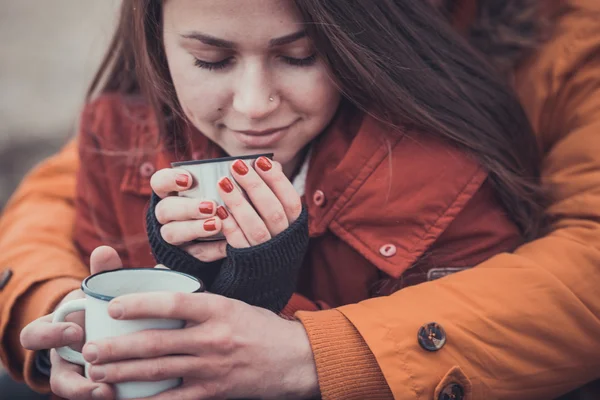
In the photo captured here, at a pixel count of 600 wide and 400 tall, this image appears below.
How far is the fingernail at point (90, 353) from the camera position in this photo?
1.39 meters

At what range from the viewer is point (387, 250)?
6.18 feet

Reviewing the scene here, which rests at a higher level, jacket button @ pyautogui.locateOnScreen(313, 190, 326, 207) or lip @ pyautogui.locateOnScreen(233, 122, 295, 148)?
lip @ pyautogui.locateOnScreen(233, 122, 295, 148)

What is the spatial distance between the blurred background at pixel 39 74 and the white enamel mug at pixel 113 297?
2486 millimetres

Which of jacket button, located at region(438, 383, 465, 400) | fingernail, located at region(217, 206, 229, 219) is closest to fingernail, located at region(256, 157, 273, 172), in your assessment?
fingernail, located at region(217, 206, 229, 219)

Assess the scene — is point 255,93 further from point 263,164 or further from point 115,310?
point 115,310

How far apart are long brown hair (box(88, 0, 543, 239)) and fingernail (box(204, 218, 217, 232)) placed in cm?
50

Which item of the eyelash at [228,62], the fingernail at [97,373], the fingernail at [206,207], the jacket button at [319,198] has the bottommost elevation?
the fingernail at [97,373]

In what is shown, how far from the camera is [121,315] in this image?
1354 millimetres

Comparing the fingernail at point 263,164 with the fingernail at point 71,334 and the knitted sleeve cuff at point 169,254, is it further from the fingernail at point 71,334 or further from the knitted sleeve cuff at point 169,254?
the fingernail at point 71,334

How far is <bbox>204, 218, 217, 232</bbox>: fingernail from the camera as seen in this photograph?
61.0 inches

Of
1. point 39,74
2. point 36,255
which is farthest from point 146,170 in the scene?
point 39,74

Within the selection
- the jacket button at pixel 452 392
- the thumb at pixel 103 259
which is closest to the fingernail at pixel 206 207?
the thumb at pixel 103 259

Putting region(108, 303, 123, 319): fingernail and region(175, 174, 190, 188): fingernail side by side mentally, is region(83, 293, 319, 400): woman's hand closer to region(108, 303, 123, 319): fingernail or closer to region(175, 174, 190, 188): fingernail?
region(108, 303, 123, 319): fingernail

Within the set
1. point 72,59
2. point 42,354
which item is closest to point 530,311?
point 42,354
